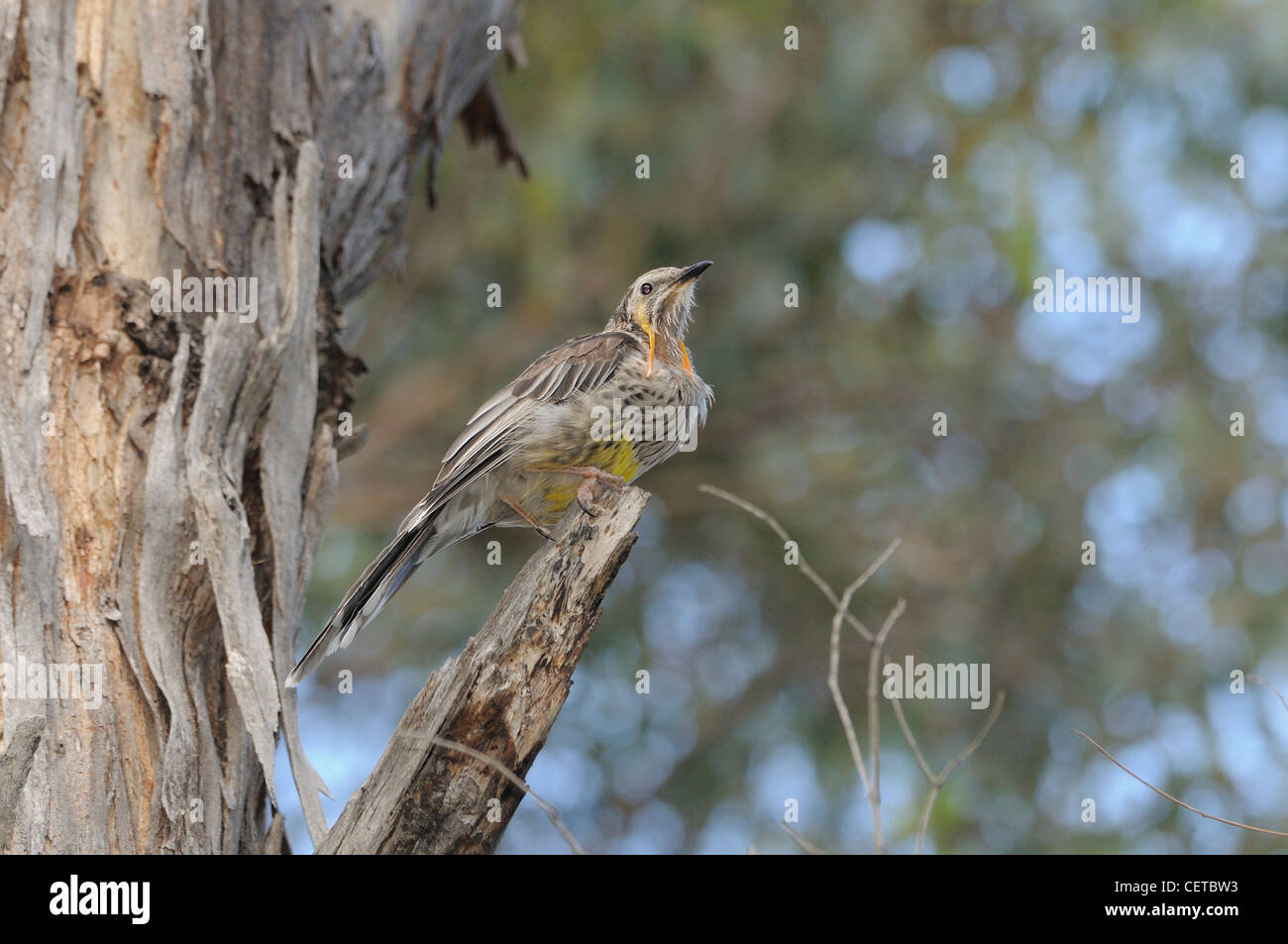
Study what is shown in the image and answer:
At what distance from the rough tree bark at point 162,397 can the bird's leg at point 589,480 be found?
680 millimetres

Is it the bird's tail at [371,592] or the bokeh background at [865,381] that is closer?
the bird's tail at [371,592]

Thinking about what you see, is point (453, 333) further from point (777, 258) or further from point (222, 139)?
point (222, 139)

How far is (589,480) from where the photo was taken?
3.79 m

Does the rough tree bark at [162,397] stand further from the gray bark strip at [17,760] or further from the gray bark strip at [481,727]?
the gray bark strip at [481,727]

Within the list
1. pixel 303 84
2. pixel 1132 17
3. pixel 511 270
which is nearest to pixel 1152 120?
pixel 1132 17

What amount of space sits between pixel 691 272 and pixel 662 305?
6.9 inches

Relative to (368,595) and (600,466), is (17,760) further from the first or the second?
(600,466)

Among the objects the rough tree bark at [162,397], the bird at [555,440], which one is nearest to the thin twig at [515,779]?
the rough tree bark at [162,397]

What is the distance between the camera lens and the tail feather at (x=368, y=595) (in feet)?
11.2
